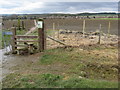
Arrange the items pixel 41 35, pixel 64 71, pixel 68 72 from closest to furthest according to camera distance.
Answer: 1. pixel 68 72
2. pixel 64 71
3. pixel 41 35

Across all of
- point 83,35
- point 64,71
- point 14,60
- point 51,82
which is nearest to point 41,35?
point 14,60

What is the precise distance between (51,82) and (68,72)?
50.8 inches

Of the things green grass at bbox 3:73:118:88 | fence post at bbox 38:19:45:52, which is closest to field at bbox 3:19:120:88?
green grass at bbox 3:73:118:88

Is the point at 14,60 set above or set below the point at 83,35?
below

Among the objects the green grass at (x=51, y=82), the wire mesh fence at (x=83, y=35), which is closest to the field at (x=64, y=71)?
the green grass at (x=51, y=82)

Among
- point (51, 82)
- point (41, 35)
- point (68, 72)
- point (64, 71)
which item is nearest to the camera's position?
point (51, 82)

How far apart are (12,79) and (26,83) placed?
34.9 inches

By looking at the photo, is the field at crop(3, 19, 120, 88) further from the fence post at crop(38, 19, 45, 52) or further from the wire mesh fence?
the wire mesh fence

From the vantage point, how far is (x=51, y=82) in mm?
5281

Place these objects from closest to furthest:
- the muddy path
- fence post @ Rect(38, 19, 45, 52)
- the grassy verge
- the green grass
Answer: the green grass, the grassy verge, the muddy path, fence post @ Rect(38, 19, 45, 52)

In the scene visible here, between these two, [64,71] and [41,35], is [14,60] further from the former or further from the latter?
[64,71]

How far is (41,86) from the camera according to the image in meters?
5.12

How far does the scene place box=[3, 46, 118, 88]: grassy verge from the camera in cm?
512

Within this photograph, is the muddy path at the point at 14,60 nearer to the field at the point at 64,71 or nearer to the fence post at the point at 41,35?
the field at the point at 64,71
